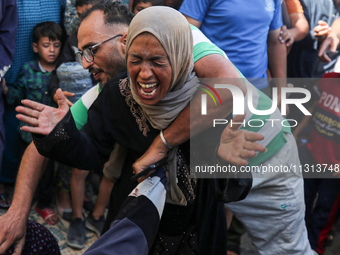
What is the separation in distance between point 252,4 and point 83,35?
142 cm

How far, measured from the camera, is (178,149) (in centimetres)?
206

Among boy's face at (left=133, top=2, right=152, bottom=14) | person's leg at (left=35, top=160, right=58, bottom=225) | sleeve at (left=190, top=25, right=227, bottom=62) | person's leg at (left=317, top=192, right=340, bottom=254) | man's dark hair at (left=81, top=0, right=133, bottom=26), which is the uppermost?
man's dark hair at (left=81, top=0, right=133, bottom=26)

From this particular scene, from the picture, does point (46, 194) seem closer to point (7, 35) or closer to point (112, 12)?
point (7, 35)

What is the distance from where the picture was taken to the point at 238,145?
6.01 feet

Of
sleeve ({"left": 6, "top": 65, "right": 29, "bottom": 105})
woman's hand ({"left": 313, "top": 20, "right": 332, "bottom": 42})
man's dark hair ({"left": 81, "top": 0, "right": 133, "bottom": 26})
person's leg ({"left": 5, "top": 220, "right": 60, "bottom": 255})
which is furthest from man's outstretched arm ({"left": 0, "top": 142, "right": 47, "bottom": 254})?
woman's hand ({"left": 313, "top": 20, "right": 332, "bottom": 42})

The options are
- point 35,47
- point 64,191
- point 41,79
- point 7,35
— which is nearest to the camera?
point 7,35

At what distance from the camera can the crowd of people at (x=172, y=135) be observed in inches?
71.4

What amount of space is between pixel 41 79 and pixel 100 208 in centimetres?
116

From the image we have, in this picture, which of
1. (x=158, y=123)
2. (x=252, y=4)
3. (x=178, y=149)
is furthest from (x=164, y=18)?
(x=252, y=4)

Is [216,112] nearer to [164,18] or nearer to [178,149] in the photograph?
[178,149]

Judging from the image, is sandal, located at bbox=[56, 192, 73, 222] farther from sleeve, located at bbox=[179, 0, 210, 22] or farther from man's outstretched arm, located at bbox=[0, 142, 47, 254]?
sleeve, located at bbox=[179, 0, 210, 22]

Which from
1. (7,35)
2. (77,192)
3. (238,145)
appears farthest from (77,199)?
(238,145)

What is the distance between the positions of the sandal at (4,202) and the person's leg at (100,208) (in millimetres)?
670

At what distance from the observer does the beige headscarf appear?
1756mm
